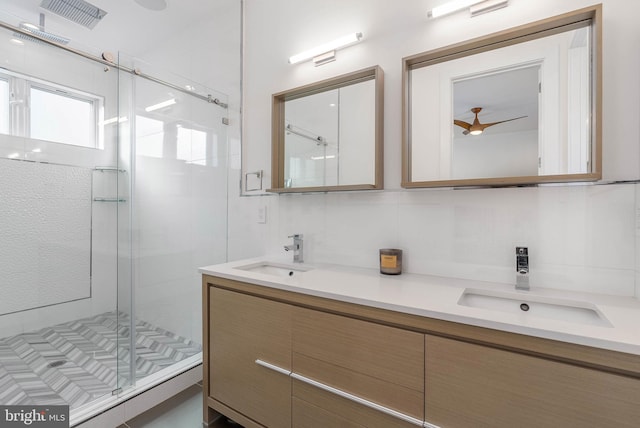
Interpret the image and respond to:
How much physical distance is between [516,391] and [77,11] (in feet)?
10.5

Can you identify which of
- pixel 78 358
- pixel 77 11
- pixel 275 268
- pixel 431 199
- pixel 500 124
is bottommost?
pixel 78 358

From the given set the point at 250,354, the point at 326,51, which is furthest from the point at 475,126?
the point at 250,354

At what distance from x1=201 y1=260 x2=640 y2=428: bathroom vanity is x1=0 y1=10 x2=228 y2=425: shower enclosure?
0.79 meters

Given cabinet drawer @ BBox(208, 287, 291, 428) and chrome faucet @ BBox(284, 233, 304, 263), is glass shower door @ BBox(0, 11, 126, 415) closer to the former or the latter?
cabinet drawer @ BBox(208, 287, 291, 428)

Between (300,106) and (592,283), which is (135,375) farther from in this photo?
(592,283)

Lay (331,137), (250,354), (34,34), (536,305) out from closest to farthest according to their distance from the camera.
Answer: (536,305) → (250,354) → (331,137) → (34,34)

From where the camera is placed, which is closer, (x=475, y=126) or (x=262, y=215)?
(x=475, y=126)

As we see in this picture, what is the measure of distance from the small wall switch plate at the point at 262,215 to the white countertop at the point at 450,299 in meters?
0.49

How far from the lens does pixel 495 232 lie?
1.28 meters

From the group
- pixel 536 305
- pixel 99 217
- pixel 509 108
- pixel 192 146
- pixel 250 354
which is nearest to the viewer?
pixel 536 305

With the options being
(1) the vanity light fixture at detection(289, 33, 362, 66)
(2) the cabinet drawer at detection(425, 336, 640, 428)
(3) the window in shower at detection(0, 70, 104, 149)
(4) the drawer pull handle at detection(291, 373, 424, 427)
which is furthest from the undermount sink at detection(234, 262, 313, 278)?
(3) the window in shower at detection(0, 70, 104, 149)

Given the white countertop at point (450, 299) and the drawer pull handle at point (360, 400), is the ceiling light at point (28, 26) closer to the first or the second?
the white countertop at point (450, 299)

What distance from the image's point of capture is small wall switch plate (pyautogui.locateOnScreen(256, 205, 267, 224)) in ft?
6.73

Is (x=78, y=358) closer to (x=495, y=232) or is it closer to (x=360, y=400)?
(x=360, y=400)
